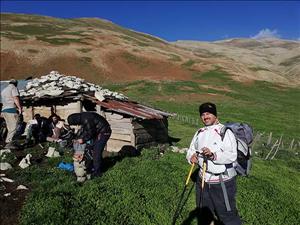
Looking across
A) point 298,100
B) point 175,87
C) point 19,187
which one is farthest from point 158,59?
point 19,187

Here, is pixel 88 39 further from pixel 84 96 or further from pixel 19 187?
pixel 19 187

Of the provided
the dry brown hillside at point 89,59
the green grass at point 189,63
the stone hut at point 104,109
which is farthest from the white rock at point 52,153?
the green grass at point 189,63

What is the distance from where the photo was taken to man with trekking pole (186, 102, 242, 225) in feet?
21.9

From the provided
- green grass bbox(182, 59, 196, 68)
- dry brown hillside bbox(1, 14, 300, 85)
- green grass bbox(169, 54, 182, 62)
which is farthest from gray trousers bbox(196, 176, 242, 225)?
green grass bbox(169, 54, 182, 62)

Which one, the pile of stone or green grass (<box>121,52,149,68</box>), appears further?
green grass (<box>121,52,149,68</box>)

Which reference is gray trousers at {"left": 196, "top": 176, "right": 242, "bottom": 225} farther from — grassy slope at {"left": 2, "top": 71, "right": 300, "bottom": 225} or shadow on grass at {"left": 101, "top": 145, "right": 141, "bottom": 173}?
shadow on grass at {"left": 101, "top": 145, "right": 141, "bottom": 173}

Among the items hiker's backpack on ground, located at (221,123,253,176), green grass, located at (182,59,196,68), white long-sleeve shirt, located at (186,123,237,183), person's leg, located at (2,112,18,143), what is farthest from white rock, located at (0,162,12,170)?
green grass, located at (182,59,196,68)

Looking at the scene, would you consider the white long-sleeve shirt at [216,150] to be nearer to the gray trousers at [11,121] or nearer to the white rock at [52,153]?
the white rock at [52,153]

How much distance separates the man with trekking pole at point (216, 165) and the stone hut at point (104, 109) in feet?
30.6

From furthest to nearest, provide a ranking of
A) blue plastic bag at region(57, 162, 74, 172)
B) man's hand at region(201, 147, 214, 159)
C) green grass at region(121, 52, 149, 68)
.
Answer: green grass at region(121, 52, 149, 68), blue plastic bag at region(57, 162, 74, 172), man's hand at region(201, 147, 214, 159)

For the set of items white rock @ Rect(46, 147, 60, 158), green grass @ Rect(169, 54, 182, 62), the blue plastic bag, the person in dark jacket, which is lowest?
white rock @ Rect(46, 147, 60, 158)

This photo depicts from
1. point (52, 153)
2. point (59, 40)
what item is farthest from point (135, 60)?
point (52, 153)

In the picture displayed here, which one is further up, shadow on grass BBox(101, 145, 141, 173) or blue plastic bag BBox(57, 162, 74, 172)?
blue plastic bag BBox(57, 162, 74, 172)

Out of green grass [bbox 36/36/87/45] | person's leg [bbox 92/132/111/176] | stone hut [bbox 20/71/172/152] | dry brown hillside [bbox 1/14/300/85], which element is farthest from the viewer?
green grass [bbox 36/36/87/45]
